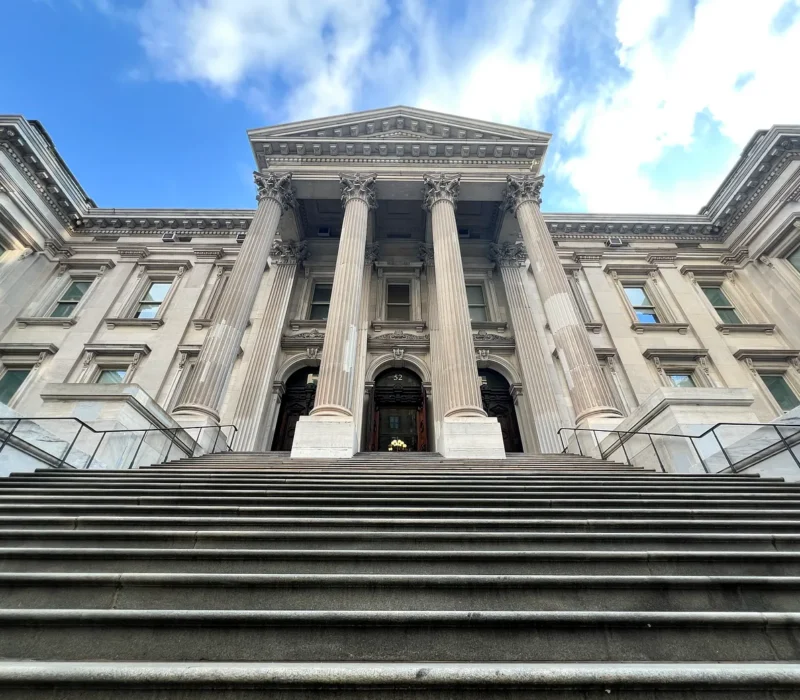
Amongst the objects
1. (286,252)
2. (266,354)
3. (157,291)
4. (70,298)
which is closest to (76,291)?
(70,298)

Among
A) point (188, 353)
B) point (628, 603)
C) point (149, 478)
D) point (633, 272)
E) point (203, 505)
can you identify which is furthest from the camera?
point (633, 272)

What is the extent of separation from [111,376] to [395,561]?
1750cm

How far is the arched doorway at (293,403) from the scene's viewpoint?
1565 centimetres

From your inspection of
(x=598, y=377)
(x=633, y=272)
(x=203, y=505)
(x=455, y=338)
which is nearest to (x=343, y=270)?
(x=455, y=338)

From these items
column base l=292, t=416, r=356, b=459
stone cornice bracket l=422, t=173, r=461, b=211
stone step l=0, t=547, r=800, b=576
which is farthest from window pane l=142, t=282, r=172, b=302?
stone step l=0, t=547, r=800, b=576

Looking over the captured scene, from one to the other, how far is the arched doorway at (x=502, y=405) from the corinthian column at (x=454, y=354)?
2944mm

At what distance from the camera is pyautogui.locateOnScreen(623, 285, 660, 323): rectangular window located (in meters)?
18.7

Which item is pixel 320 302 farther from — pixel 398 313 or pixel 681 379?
pixel 681 379

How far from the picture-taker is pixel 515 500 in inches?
195

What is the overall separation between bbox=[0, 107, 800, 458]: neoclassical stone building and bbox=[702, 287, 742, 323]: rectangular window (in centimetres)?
10

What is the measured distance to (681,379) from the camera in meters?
16.6

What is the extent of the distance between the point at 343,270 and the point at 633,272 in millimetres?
14779

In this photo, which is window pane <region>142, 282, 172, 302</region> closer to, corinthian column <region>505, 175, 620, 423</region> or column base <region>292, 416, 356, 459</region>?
column base <region>292, 416, 356, 459</region>

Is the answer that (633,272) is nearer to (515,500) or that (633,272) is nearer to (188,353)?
(515,500)
